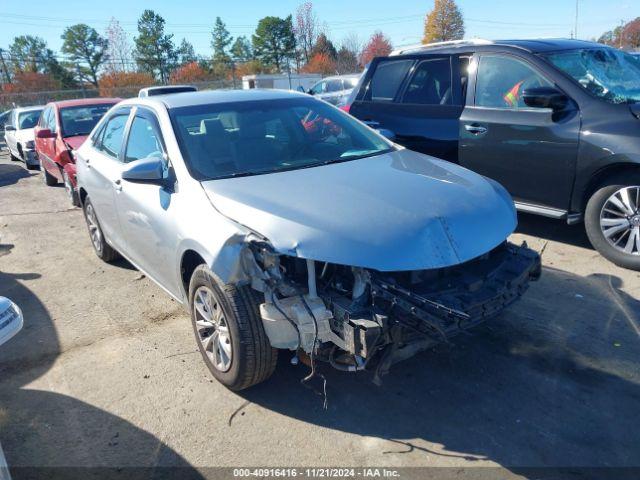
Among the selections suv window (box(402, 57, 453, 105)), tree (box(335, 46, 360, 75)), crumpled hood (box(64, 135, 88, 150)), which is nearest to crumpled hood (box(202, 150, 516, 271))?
suv window (box(402, 57, 453, 105))

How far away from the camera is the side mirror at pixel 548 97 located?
4.82 metres

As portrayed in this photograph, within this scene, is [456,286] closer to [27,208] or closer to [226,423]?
[226,423]

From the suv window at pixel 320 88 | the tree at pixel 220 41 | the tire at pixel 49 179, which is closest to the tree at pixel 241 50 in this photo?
the tree at pixel 220 41

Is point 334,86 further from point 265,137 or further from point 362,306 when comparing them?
point 362,306

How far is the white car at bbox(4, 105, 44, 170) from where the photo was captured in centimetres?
1312

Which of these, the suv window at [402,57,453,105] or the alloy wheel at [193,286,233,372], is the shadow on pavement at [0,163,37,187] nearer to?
the suv window at [402,57,453,105]

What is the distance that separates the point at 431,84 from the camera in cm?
611

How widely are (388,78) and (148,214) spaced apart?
158 inches

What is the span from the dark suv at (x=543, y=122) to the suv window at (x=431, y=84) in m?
0.01

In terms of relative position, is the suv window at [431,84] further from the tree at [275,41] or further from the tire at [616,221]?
the tree at [275,41]

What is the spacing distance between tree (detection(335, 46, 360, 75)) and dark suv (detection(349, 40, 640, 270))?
54777mm

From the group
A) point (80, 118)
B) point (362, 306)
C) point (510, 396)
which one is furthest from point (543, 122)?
point (80, 118)

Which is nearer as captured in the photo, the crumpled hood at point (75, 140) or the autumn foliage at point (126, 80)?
the crumpled hood at point (75, 140)

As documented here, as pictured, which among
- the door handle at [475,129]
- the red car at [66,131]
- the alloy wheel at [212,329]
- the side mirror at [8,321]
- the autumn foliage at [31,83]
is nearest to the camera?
the side mirror at [8,321]
